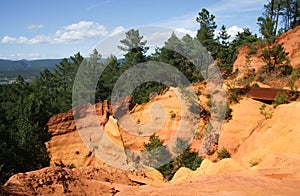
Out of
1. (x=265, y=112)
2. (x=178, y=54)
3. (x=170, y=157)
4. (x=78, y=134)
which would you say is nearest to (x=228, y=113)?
(x=265, y=112)

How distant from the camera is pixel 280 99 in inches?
736

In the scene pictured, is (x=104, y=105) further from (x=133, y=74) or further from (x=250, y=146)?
(x=250, y=146)

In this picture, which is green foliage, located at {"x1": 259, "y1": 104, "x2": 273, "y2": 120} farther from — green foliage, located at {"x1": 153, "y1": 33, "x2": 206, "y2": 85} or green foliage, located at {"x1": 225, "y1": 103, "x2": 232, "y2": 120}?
green foliage, located at {"x1": 153, "y1": 33, "x2": 206, "y2": 85}

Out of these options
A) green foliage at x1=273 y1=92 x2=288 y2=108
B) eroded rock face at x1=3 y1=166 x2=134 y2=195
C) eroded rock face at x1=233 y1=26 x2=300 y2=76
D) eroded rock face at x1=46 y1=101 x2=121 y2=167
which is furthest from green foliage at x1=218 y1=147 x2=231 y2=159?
eroded rock face at x1=233 y1=26 x2=300 y2=76

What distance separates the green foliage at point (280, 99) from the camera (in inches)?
732

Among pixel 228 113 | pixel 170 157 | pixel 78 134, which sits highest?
pixel 228 113

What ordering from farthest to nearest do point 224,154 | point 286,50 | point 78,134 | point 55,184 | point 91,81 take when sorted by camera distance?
point 91,81 → point 286,50 → point 78,134 → point 224,154 → point 55,184

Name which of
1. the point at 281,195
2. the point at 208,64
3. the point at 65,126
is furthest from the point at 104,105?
the point at 281,195

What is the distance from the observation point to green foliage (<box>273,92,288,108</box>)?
18594 millimetres

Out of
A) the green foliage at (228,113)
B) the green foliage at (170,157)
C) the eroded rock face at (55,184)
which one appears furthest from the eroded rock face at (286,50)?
the eroded rock face at (55,184)

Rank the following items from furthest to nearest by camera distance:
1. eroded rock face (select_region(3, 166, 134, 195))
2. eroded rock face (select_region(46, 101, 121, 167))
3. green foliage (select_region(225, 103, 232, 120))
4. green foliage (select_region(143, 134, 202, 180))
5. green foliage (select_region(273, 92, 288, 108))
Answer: eroded rock face (select_region(46, 101, 121, 167)) < green foliage (select_region(225, 103, 232, 120)) < green foliage (select_region(143, 134, 202, 180)) < green foliage (select_region(273, 92, 288, 108)) < eroded rock face (select_region(3, 166, 134, 195))

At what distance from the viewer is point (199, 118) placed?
2364cm

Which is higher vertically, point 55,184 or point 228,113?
point 228,113

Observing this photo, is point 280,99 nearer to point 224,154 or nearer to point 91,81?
point 224,154
